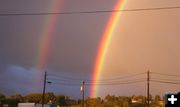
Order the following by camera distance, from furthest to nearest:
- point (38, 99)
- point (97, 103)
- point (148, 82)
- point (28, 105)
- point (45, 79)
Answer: point (38, 99)
point (97, 103)
point (28, 105)
point (45, 79)
point (148, 82)

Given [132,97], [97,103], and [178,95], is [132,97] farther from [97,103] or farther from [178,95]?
[178,95]

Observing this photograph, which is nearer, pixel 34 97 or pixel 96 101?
pixel 96 101

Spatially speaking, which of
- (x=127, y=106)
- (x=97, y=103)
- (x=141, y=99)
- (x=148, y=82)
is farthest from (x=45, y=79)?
(x=141, y=99)

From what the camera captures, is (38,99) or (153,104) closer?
(153,104)

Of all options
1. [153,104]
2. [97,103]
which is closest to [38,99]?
[97,103]

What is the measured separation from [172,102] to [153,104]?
13110 cm

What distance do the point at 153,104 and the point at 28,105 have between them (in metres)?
54.0

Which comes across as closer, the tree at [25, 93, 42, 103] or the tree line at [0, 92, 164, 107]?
the tree line at [0, 92, 164, 107]

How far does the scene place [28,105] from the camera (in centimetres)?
11600

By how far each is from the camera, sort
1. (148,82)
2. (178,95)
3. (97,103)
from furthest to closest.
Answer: (97,103) < (148,82) < (178,95)

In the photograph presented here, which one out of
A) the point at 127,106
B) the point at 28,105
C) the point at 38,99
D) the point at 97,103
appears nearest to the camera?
the point at 28,105

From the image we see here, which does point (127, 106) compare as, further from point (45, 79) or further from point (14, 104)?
point (45, 79)

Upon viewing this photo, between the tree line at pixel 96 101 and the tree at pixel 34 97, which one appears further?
the tree at pixel 34 97

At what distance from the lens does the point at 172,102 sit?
16438 mm
